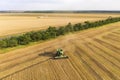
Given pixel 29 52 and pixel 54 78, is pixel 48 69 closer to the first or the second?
pixel 54 78

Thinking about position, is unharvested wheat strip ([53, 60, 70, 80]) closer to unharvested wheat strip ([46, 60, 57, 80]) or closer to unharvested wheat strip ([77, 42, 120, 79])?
unharvested wheat strip ([46, 60, 57, 80])

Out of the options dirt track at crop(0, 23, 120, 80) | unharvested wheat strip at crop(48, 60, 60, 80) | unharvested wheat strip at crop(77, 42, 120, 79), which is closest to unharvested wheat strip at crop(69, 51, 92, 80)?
dirt track at crop(0, 23, 120, 80)

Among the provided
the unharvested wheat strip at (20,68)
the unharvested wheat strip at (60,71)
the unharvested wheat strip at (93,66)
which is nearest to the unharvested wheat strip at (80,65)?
the unharvested wheat strip at (93,66)

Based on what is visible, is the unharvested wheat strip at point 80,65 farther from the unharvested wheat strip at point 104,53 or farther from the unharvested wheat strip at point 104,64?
the unharvested wheat strip at point 104,53

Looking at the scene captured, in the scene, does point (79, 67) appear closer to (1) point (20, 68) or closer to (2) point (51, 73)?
(2) point (51, 73)

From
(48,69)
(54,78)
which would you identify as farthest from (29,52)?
(54,78)

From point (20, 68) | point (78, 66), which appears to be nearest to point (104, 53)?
point (78, 66)

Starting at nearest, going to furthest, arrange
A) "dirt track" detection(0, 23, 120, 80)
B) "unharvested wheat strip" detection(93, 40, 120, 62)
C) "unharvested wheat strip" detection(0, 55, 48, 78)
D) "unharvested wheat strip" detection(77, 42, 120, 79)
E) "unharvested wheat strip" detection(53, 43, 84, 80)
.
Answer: "unharvested wheat strip" detection(53, 43, 84, 80), "dirt track" detection(0, 23, 120, 80), "unharvested wheat strip" detection(77, 42, 120, 79), "unharvested wheat strip" detection(0, 55, 48, 78), "unharvested wheat strip" detection(93, 40, 120, 62)

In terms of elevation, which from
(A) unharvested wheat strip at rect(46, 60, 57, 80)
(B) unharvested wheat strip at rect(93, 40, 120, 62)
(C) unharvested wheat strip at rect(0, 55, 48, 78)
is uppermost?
(A) unharvested wheat strip at rect(46, 60, 57, 80)
